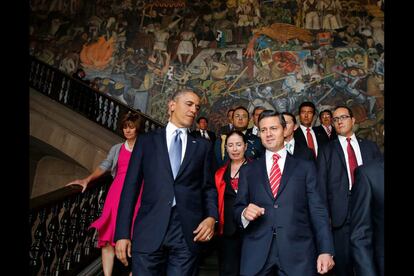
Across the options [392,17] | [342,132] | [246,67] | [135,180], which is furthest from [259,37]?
[392,17]

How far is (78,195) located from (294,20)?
31.4 ft

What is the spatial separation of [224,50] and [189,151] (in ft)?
31.6

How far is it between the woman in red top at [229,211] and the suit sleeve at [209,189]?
A: 32.2 inches

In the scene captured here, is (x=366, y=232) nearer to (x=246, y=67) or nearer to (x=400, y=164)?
(x=400, y=164)

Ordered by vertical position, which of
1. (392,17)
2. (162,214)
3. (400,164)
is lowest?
(162,214)

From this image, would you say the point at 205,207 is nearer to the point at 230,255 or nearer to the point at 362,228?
the point at 230,255

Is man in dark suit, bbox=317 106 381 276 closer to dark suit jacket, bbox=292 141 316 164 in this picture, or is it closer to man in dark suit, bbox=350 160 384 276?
dark suit jacket, bbox=292 141 316 164

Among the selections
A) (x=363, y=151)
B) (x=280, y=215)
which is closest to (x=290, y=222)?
(x=280, y=215)

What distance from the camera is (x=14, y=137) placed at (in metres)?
1.11

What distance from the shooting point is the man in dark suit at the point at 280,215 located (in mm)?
2734

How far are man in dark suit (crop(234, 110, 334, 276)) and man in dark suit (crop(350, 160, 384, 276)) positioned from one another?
474 mm

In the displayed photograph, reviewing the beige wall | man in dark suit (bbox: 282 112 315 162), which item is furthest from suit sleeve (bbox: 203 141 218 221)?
the beige wall

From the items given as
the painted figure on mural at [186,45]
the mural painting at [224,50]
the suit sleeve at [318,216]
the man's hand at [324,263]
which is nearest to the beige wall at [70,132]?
the mural painting at [224,50]

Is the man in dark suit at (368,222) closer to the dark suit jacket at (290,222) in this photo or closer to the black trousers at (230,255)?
the dark suit jacket at (290,222)
